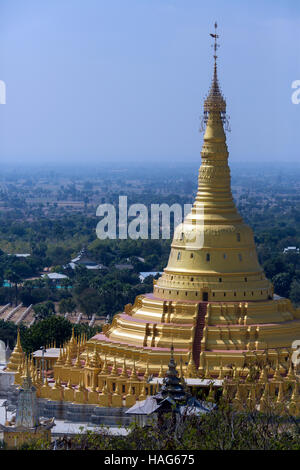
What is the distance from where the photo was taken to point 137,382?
146 feet

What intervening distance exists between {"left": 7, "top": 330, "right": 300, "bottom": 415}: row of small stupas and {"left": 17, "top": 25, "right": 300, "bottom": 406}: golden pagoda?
1.8 inches

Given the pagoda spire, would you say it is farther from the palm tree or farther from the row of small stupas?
the palm tree

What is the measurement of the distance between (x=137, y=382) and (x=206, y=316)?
3.90 metres

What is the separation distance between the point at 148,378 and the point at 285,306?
6.62m

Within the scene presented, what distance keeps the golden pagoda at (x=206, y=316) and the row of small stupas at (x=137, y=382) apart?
0.05 m

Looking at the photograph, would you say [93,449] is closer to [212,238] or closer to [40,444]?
[40,444]

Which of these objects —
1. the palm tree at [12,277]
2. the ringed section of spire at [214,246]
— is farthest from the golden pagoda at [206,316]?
the palm tree at [12,277]

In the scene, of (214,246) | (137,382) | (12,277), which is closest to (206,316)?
(214,246)

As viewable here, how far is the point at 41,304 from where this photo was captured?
83562 mm

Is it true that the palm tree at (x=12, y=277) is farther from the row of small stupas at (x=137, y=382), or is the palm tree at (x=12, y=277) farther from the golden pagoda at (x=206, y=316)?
the row of small stupas at (x=137, y=382)

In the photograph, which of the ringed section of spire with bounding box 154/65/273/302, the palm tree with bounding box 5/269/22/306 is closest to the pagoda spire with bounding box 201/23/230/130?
the ringed section of spire with bounding box 154/65/273/302

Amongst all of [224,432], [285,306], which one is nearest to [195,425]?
[224,432]

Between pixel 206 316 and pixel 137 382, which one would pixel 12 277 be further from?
pixel 137 382

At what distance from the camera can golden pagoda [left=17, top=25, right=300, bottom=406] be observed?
4534 centimetres
